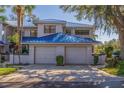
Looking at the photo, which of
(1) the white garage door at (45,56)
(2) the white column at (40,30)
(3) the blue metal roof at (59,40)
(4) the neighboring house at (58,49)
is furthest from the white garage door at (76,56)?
(2) the white column at (40,30)

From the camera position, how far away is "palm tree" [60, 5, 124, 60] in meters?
29.7

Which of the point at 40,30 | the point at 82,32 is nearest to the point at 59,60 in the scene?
the point at 40,30

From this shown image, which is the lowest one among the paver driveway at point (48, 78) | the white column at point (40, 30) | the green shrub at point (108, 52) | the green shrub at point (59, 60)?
the paver driveway at point (48, 78)

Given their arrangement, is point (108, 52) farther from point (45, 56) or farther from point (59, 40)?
point (45, 56)

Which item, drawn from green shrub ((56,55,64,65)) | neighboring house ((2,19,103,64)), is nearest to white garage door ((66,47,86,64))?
neighboring house ((2,19,103,64))

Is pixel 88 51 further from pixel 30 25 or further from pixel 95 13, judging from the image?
pixel 30 25

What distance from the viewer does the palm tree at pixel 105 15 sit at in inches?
1169

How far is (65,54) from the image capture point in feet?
117

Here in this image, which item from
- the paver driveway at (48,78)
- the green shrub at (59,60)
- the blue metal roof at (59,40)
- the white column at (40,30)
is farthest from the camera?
the white column at (40,30)

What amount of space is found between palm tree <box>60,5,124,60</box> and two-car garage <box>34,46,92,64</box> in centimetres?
376

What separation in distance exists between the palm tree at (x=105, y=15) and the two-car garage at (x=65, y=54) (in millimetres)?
3764

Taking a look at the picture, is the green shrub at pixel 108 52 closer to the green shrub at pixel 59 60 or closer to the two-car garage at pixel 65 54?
the two-car garage at pixel 65 54

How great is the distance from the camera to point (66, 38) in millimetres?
36250
